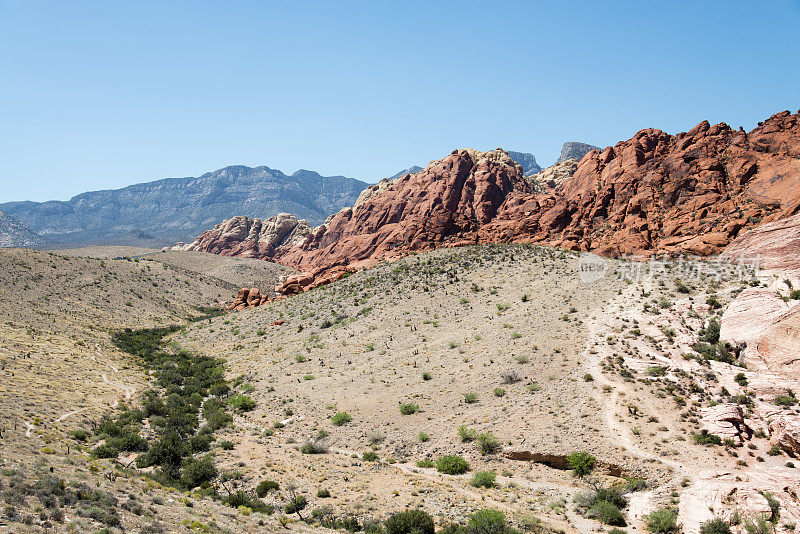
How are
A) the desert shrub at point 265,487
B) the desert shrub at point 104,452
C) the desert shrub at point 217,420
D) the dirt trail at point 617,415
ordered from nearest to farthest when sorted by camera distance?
the dirt trail at point 617,415, the desert shrub at point 265,487, the desert shrub at point 104,452, the desert shrub at point 217,420

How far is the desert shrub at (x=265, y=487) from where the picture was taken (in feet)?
61.6

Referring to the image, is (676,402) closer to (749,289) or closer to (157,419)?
(749,289)

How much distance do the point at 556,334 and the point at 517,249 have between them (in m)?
26.4

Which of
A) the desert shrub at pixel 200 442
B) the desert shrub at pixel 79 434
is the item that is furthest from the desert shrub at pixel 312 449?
the desert shrub at pixel 79 434

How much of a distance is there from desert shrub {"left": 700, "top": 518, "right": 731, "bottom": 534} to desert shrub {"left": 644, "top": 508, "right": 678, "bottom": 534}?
0.95 meters

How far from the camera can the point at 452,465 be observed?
21.4m

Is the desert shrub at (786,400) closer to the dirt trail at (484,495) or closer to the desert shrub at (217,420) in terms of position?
the dirt trail at (484,495)

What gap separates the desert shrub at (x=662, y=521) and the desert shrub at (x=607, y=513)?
0.93 metres

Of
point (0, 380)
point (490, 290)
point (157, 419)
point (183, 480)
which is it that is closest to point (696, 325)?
point (490, 290)

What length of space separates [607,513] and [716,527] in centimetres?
347

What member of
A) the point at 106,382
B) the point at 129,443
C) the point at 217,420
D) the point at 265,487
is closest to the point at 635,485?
the point at 265,487

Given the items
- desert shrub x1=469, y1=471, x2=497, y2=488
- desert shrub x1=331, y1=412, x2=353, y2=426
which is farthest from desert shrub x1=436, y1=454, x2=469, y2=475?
desert shrub x1=331, y1=412, x2=353, y2=426

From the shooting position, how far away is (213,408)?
99.1ft

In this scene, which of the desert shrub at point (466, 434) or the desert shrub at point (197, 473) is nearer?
the desert shrub at point (197, 473)
